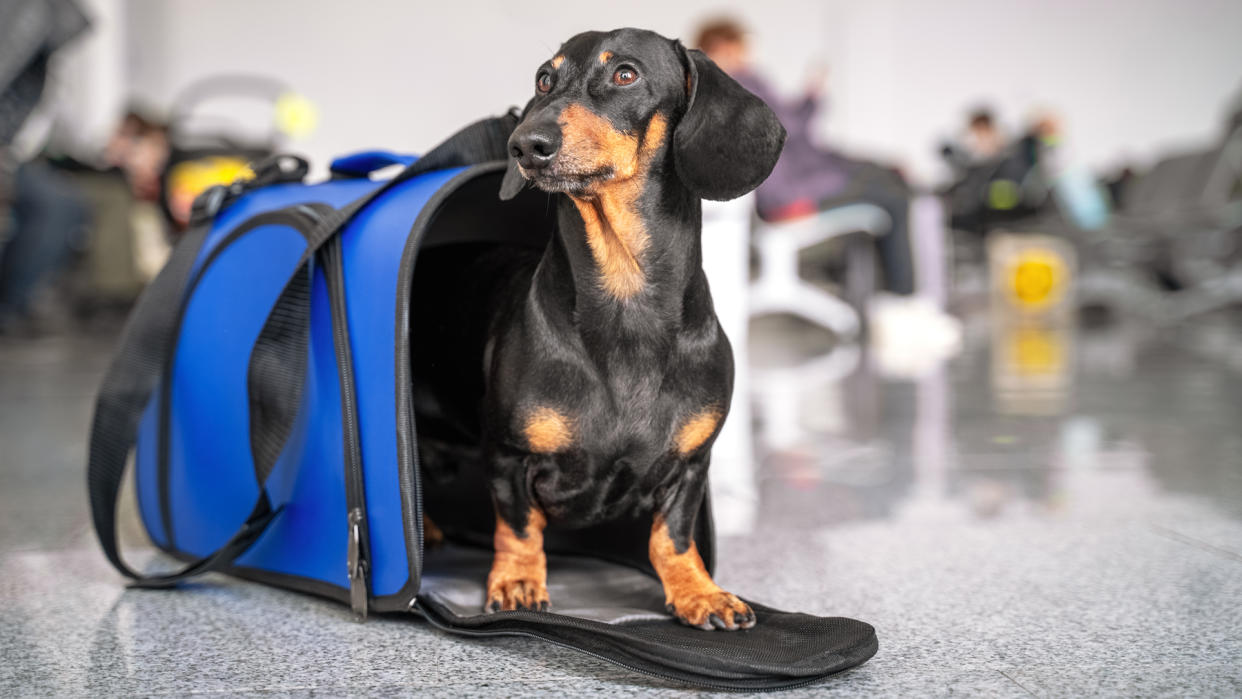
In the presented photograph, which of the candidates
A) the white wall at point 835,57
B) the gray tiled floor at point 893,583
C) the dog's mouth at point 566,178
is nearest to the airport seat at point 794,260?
the gray tiled floor at point 893,583

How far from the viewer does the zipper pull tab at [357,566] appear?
1424mm

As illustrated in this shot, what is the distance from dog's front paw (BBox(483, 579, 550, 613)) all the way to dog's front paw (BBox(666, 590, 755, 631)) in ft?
0.57

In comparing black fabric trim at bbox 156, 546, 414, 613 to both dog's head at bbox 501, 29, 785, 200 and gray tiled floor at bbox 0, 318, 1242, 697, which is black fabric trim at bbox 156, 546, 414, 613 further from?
dog's head at bbox 501, 29, 785, 200

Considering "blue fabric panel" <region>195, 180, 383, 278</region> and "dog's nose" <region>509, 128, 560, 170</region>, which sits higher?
"dog's nose" <region>509, 128, 560, 170</region>

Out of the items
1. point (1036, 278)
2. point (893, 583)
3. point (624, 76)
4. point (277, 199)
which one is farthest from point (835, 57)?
point (624, 76)

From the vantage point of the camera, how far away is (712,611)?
1.34 m

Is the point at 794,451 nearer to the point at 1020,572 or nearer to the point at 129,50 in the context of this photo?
the point at 1020,572

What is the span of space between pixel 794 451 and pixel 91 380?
2.98 meters

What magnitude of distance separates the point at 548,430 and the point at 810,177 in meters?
4.51

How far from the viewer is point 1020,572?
5.44 feet

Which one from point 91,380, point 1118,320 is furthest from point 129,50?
point 1118,320

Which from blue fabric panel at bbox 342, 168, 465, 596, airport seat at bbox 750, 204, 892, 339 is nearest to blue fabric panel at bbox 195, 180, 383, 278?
blue fabric panel at bbox 342, 168, 465, 596

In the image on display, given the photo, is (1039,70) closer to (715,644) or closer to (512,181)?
(512,181)

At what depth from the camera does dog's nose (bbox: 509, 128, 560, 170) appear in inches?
47.9
